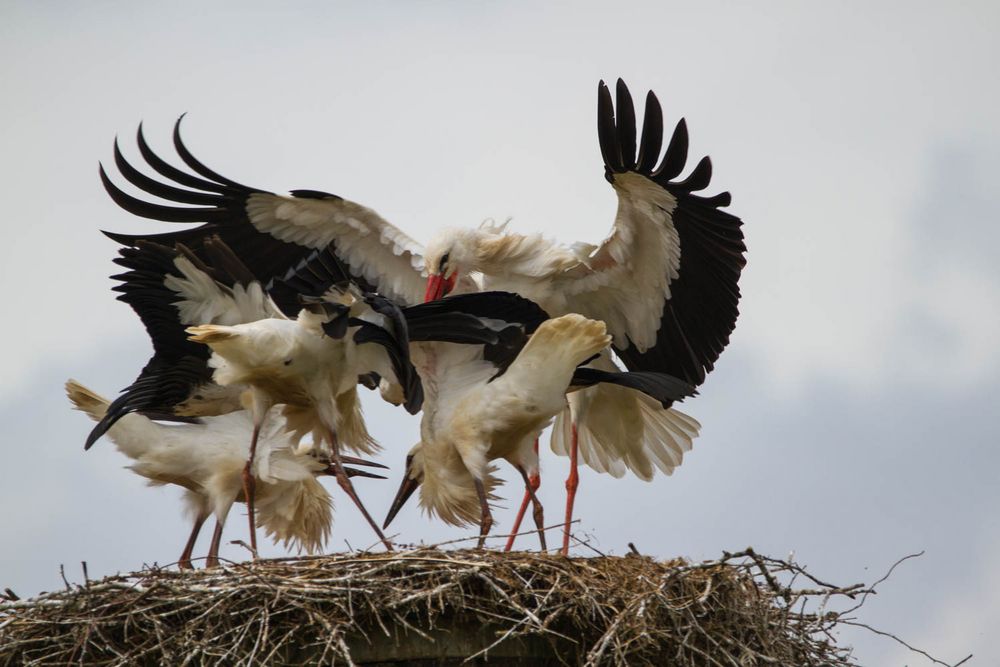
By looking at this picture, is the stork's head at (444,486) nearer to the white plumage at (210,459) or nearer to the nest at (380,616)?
the white plumage at (210,459)

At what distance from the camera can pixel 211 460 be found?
745 cm

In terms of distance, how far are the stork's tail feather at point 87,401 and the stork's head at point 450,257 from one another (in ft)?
5.71

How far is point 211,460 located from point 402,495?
0.95 meters

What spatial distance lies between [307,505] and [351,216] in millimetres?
1553

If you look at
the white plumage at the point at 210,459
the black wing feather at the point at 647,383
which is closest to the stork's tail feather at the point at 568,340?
the black wing feather at the point at 647,383

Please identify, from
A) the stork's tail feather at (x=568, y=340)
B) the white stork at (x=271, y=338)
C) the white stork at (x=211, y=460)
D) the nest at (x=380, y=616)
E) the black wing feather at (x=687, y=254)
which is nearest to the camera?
the nest at (x=380, y=616)

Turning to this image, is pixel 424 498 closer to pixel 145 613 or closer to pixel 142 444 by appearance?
pixel 142 444

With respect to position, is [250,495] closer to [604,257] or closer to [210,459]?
[210,459]

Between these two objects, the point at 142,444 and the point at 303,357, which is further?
the point at 142,444

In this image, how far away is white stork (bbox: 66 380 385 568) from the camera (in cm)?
743

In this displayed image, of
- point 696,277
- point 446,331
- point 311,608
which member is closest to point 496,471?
point 446,331

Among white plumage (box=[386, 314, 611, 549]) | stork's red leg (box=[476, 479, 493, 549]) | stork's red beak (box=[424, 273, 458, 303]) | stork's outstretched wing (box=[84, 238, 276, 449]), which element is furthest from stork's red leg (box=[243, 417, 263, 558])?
stork's red beak (box=[424, 273, 458, 303])

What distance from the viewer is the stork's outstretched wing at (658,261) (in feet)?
23.9

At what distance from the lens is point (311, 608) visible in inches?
204
